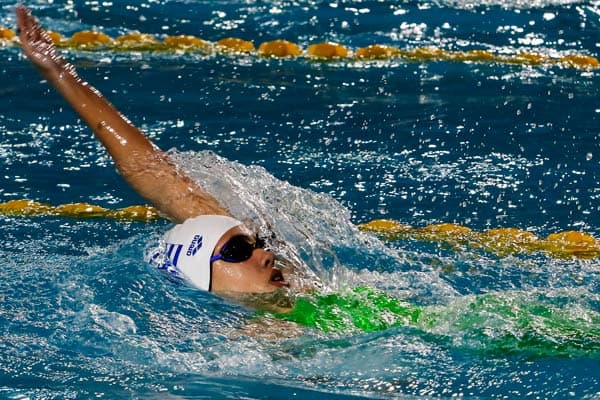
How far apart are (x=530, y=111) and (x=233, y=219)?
257 cm

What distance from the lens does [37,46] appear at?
11.2 feet

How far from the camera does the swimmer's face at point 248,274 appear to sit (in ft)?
11.0

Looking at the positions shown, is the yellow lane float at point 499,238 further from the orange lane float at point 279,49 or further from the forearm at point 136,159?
the orange lane float at point 279,49

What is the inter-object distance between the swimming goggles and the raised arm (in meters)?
0.25

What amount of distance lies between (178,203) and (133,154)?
0.20 metres

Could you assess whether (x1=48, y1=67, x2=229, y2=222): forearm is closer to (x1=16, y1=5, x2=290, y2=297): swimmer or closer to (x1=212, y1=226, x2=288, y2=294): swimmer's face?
(x1=16, y1=5, x2=290, y2=297): swimmer

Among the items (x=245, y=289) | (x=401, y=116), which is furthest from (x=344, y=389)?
(x=401, y=116)

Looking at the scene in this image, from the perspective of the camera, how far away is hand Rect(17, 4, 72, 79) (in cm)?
338

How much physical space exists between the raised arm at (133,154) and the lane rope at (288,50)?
3.05 metres

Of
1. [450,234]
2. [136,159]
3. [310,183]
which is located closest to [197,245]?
[136,159]

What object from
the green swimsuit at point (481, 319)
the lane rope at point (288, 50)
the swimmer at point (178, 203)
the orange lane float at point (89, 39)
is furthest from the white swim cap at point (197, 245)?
the orange lane float at point (89, 39)

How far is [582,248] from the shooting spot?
4.29 metres

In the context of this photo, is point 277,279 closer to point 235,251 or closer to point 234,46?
point 235,251

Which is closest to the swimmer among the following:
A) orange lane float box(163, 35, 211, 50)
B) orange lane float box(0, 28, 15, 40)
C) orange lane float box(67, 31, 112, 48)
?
orange lane float box(163, 35, 211, 50)
